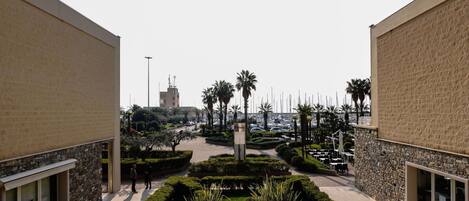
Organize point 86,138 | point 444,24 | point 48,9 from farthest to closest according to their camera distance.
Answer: point 86,138 → point 48,9 → point 444,24

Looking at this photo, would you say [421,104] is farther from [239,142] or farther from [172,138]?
[172,138]

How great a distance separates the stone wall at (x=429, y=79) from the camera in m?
10.1

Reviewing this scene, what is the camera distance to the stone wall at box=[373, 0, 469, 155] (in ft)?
33.1

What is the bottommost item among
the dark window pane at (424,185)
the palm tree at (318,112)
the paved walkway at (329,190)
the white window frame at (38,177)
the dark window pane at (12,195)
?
the paved walkway at (329,190)

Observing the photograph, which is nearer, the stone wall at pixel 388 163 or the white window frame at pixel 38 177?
the white window frame at pixel 38 177

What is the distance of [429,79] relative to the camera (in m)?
11.7

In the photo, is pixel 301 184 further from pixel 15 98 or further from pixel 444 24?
pixel 15 98

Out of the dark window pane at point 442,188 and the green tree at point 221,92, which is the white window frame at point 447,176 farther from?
the green tree at point 221,92

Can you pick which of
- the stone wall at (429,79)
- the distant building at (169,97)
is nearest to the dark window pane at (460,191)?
the stone wall at (429,79)

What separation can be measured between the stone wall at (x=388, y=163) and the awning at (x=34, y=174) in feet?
36.9

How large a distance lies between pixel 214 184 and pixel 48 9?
10979 millimetres

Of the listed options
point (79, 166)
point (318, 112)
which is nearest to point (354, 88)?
point (318, 112)

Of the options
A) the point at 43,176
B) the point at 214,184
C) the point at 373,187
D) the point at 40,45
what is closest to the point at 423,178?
the point at 373,187

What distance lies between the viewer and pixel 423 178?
12.8 metres
